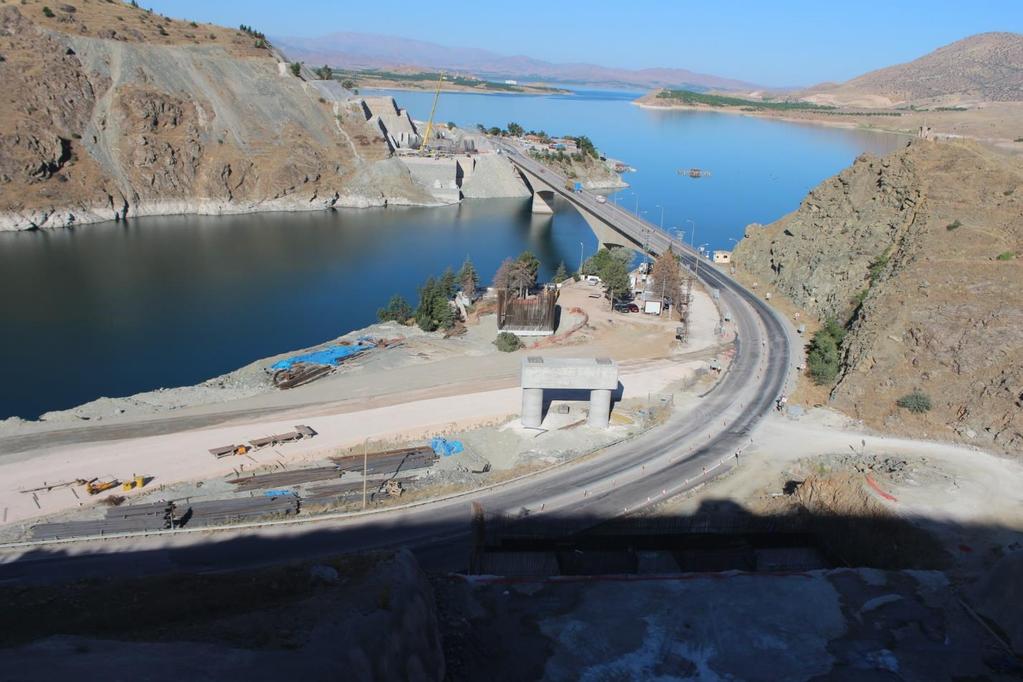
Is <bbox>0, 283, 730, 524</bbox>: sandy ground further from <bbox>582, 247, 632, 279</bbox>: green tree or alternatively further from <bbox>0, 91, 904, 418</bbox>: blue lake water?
<bbox>582, 247, 632, 279</bbox>: green tree

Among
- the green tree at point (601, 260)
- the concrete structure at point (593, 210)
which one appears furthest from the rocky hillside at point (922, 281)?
the concrete structure at point (593, 210)

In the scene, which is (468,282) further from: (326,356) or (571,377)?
(571,377)

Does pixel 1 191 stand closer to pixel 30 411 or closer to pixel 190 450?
pixel 30 411

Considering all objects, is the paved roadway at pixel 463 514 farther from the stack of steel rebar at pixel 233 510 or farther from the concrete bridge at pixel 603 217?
the concrete bridge at pixel 603 217

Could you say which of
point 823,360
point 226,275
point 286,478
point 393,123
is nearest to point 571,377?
point 286,478

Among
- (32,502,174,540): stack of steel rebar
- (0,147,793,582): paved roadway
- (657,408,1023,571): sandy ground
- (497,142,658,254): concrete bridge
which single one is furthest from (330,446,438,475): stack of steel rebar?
(497,142,658,254): concrete bridge

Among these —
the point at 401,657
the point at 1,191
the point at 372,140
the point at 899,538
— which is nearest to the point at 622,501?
the point at 899,538
